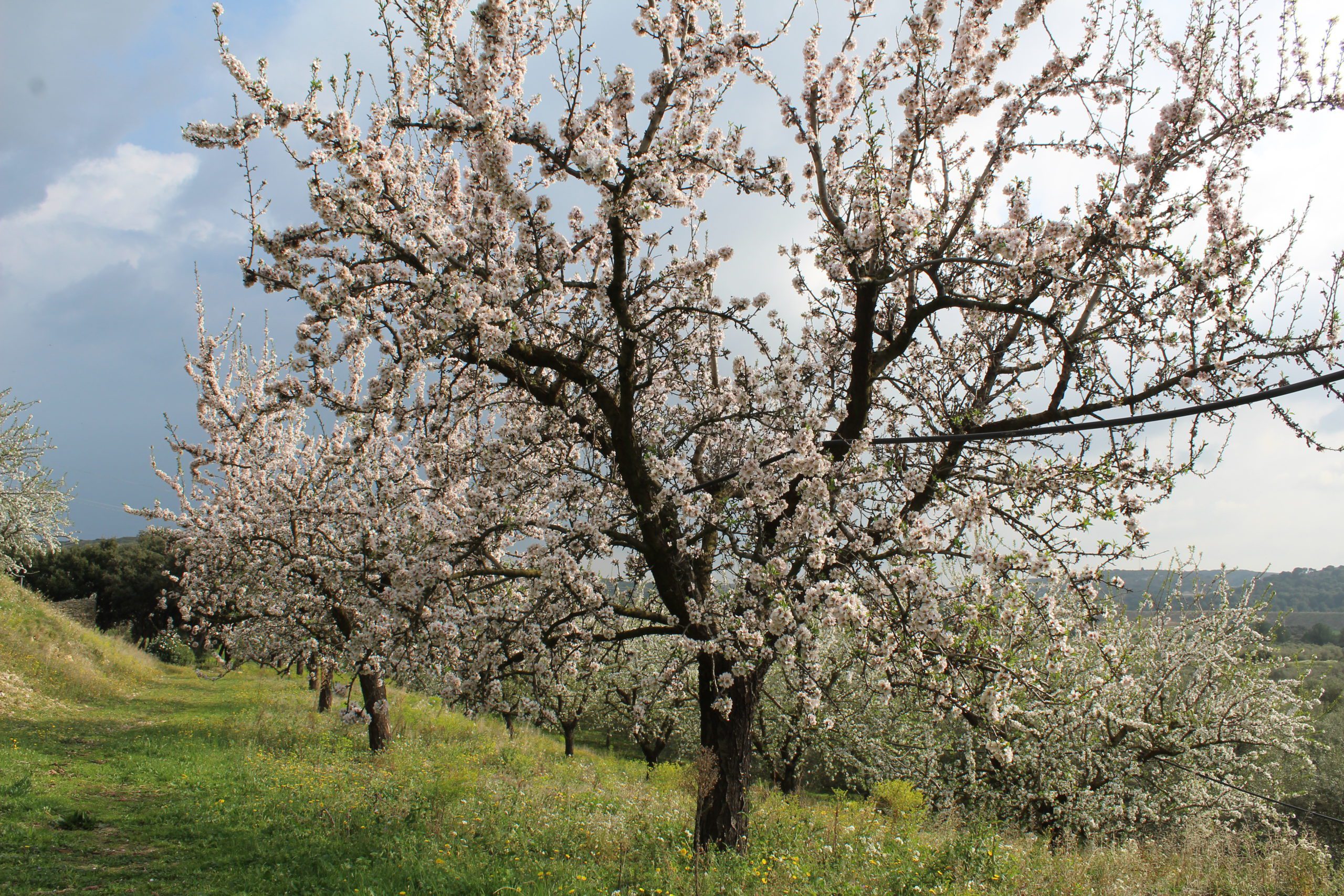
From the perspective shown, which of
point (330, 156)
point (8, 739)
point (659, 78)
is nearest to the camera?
point (330, 156)

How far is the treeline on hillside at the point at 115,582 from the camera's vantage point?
143 feet

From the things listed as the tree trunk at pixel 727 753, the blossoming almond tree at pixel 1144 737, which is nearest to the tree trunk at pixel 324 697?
the blossoming almond tree at pixel 1144 737

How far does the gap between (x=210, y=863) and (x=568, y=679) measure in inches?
181

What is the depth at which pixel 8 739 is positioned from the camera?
12.3 m

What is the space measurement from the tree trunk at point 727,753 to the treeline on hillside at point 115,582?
48.5 m

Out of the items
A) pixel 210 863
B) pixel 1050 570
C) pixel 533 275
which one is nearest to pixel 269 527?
pixel 210 863

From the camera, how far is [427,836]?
324 inches

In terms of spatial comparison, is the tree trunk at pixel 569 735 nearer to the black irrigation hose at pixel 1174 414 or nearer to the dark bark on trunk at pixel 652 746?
the dark bark on trunk at pixel 652 746

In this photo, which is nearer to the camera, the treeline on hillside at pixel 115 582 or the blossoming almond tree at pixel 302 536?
the blossoming almond tree at pixel 302 536

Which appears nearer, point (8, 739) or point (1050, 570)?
point (1050, 570)

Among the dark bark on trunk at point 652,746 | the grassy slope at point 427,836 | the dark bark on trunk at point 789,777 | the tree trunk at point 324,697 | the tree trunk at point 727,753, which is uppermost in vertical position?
the tree trunk at point 727,753

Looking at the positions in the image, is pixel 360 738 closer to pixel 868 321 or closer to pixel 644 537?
pixel 644 537

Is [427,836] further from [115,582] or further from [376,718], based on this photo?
[115,582]

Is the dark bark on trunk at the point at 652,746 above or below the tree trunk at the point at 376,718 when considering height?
below
